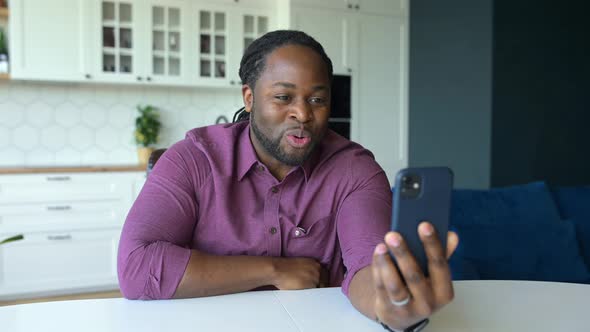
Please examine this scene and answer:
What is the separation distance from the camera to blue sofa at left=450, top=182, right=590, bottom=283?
2.06m

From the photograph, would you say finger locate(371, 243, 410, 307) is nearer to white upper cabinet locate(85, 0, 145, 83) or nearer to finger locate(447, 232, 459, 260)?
finger locate(447, 232, 459, 260)

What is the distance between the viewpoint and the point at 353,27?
4.02m

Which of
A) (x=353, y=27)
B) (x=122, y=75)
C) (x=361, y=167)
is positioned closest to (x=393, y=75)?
(x=353, y=27)

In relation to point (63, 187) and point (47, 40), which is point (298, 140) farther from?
point (47, 40)

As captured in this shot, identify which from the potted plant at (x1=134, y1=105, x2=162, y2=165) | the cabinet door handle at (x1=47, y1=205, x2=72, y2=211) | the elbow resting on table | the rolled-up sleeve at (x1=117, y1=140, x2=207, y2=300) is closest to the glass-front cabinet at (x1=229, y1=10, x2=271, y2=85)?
the potted plant at (x1=134, y1=105, x2=162, y2=165)

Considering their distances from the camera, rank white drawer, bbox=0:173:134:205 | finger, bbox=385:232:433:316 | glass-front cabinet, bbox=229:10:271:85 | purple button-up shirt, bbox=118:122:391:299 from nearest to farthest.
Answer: finger, bbox=385:232:433:316 < purple button-up shirt, bbox=118:122:391:299 < white drawer, bbox=0:173:134:205 < glass-front cabinet, bbox=229:10:271:85

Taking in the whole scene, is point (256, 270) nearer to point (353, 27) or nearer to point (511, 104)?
point (511, 104)

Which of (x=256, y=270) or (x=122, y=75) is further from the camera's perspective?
(x=122, y=75)

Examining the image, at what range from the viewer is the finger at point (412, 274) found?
65 centimetres

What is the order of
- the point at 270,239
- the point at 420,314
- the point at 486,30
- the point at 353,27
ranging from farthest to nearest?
the point at 353,27, the point at 486,30, the point at 270,239, the point at 420,314

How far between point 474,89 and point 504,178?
0.65 metres

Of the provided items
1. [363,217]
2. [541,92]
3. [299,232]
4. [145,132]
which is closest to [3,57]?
[145,132]

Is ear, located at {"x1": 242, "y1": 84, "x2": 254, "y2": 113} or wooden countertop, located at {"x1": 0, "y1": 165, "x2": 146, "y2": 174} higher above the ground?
ear, located at {"x1": 242, "y1": 84, "x2": 254, "y2": 113}

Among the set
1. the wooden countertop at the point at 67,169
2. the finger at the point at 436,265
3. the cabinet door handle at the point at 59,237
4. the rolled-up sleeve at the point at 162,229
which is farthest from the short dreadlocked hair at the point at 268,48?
the cabinet door handle at the point at 59,237
